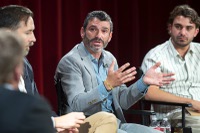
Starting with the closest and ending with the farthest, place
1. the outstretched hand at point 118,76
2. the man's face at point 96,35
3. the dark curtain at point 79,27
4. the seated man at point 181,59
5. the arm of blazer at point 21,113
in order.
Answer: the arm of blazer at point 21,113 → the outstretched hand at point 118,76 → the man's face at point 96,35 → the seated man at point 181,59 → the dark curtain at point 79,27

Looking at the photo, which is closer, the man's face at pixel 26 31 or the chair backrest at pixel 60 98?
the man's face at pixel 26 31

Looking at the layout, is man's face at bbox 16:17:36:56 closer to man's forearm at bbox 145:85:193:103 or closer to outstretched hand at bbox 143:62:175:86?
outstretched hand at bbox 143:62:175:86

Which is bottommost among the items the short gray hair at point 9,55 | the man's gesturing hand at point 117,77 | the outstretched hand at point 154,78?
the outstretched hand at point 154,78

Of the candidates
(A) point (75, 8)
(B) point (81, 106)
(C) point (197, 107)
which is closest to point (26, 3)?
(A) point (75, 8)

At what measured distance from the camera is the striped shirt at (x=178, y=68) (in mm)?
3477

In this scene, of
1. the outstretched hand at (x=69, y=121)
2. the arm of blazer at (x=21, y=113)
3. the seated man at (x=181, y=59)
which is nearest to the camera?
the arm of blazer at (x=21, y=113)

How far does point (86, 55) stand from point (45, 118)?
1.65m

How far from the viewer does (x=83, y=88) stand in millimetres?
2830

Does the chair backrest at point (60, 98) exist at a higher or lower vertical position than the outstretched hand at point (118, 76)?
lower

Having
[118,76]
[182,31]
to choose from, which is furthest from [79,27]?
[118,76]

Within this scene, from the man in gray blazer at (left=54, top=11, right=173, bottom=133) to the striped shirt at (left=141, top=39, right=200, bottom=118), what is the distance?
482mm

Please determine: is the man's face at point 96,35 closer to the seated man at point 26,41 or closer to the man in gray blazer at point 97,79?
the man in gray blazer at point 97,79

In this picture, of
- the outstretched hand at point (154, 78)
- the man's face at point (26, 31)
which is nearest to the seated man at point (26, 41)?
the man's face at point (26, 31)

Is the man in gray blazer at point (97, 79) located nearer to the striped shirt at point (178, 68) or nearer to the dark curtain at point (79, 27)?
the striped shirt at point (178, 68)
